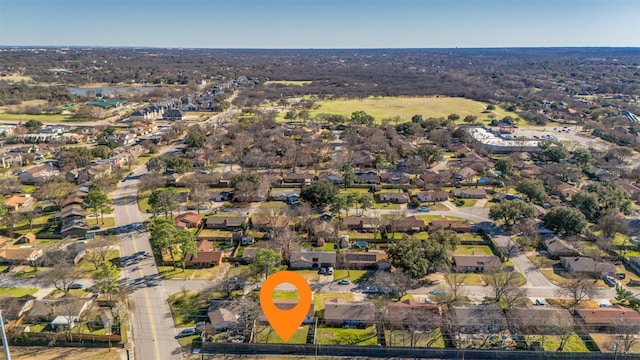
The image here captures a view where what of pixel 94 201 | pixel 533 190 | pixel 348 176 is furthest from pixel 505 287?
pixel 94 201

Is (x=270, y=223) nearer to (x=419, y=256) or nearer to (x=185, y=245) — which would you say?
(x=185, y=245)

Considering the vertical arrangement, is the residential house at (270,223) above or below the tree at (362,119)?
below

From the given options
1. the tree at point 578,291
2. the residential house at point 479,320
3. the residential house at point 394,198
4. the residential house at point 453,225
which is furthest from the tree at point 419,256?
the residential house at point 394,198

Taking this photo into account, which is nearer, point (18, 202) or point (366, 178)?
point (18, 202)

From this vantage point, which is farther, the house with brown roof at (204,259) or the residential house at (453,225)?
the residential house at (453,225)

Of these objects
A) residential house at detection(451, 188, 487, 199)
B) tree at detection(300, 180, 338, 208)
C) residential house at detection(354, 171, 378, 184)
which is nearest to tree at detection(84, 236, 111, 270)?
tree at detection(300, 180, 338, 208)

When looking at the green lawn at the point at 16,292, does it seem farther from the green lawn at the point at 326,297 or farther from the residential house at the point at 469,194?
the residential house at the point at 469,194

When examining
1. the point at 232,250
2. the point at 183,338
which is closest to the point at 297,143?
the point at 232,250
